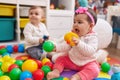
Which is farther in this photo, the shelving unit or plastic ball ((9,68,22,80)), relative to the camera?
the shelving unit

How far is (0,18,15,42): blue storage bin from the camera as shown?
155 centimetres

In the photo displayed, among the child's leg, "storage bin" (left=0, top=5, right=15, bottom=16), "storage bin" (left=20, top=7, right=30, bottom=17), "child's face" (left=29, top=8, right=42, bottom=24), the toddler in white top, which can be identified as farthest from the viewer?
"storage bin" (left=20, top=7, right=30, bottom=17)

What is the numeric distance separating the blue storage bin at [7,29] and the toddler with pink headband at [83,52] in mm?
800

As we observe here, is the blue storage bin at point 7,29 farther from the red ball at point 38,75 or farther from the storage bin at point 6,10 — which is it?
the red ball at point 38,75

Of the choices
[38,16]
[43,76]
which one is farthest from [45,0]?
[43,76]

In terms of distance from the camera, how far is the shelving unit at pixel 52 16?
1.58 meters

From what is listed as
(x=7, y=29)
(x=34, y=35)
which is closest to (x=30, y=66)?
(x=34, y=35)

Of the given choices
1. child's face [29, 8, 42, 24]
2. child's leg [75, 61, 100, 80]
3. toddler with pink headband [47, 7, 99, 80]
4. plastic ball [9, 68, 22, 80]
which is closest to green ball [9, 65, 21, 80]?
plastic ball [9, 68, 22, 80]

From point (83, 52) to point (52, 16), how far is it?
1.02 meters

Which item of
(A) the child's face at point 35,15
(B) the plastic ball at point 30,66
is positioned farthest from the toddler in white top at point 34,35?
(B) the plastic ball at point 30,66

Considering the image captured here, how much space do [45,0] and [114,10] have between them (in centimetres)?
86

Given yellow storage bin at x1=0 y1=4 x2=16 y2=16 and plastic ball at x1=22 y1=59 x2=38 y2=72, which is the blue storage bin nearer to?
yellow storage bin at x1=0 y1=4 x2=16 y2=16

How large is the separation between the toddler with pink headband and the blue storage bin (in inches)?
31.5

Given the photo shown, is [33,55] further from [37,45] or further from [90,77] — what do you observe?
[90,77]
